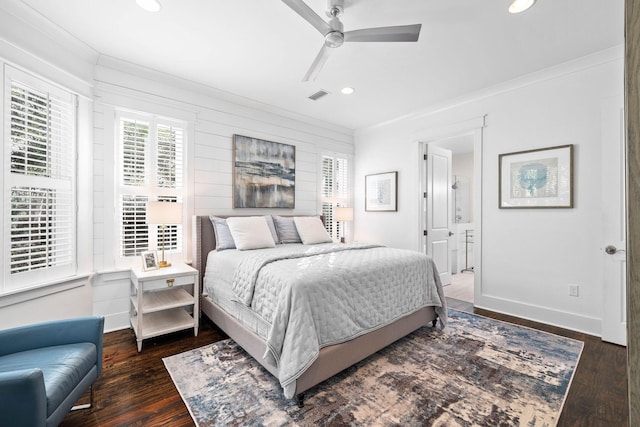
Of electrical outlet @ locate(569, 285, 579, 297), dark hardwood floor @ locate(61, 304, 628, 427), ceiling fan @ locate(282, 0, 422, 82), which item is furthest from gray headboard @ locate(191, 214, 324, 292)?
electrical outlet @ locate(569, 285, 579, 297)

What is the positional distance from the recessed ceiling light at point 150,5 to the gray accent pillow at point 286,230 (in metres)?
2.51

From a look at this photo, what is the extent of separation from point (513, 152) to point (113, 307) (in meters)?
4.79

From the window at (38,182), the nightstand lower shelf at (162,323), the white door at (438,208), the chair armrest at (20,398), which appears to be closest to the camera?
the chair armrest at (20,398)

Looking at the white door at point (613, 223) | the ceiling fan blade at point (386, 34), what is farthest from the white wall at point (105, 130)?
the white door at point (613, 223)

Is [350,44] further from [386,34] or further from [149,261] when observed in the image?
[149,261]

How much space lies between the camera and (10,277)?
7.25 ft

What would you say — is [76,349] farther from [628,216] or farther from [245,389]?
[628,216]

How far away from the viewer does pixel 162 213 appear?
2.91 metres

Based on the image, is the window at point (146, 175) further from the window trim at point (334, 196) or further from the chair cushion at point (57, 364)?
the window trim at point (334, 196)

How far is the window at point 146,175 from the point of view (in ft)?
10.2

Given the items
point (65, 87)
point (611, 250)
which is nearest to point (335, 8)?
point (65, 87)

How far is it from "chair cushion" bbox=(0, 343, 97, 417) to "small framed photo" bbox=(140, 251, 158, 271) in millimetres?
1174

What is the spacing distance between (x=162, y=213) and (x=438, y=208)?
4008mm

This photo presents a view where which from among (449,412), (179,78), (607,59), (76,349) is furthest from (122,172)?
(607,59)
